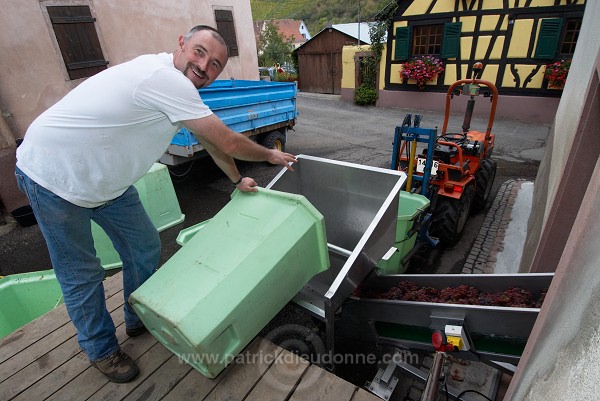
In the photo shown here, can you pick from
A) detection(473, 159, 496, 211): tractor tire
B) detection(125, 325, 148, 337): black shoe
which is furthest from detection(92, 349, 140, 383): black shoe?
detection(473, 159, 496, 211): tractor tire

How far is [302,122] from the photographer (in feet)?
35.3

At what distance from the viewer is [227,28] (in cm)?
831

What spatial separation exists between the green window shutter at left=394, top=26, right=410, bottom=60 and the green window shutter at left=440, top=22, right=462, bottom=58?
1.17m

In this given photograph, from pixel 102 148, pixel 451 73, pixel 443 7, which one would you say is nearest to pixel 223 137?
pixel 102 148

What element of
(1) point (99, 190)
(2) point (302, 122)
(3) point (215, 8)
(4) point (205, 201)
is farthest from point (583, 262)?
(2) point (302, 122)

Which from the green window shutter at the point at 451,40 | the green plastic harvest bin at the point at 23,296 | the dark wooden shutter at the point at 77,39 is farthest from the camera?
the green window shutter at the point at 451,40

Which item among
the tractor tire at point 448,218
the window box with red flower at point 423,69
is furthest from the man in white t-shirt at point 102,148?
the window box with red flower at point 423,69

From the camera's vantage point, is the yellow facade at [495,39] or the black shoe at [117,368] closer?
the black shoe at [117,368]

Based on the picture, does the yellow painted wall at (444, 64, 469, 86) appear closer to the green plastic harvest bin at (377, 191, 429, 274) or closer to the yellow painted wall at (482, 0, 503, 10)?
the yellow painted wall at (482, 0, 503, 10)

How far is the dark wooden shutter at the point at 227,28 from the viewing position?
8055mm

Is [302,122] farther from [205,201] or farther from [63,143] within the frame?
[63,143]

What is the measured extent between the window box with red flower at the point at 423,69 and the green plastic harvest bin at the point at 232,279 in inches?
411

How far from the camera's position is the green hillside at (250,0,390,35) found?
4591 centimetres

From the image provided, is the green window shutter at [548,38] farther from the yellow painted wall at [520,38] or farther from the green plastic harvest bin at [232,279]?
the green plastic harvest bin at [232,279]
